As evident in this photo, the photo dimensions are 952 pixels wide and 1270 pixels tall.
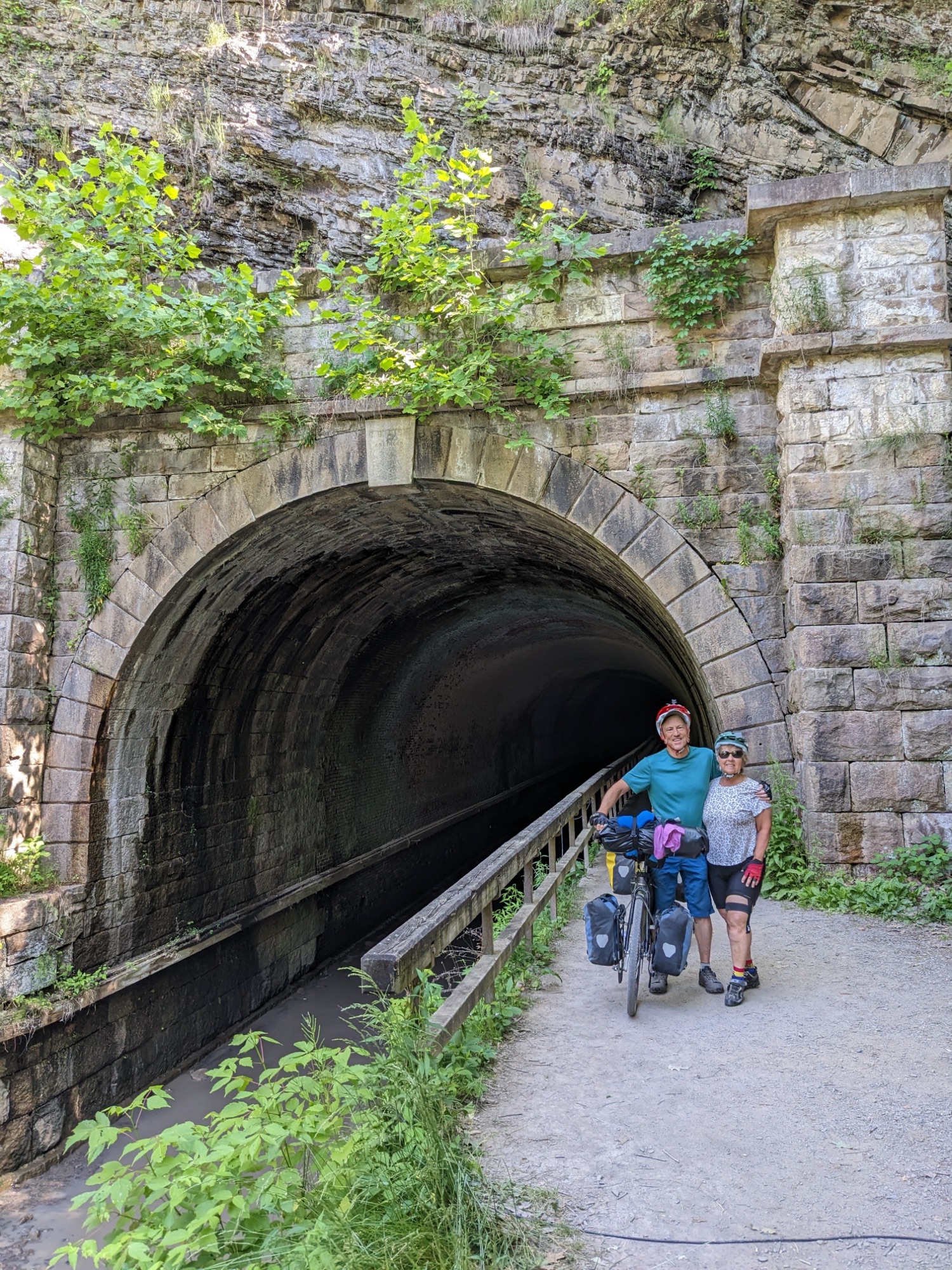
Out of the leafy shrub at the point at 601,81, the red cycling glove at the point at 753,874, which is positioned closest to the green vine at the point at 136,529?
the red cycling glove at the point at 753,874

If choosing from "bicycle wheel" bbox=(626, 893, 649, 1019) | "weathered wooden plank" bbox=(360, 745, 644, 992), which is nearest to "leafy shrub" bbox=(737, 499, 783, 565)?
"weathered wooden plank" bbox=(360, 745, 644, 992)

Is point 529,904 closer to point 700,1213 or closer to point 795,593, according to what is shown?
point 795,593

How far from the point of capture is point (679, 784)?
442 cm

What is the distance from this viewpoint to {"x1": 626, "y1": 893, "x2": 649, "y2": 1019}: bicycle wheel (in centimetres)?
407

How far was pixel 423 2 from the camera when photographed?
41.9ft

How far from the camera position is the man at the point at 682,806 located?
4383 mm

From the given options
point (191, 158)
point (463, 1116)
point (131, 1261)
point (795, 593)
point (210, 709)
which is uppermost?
point (191, 158)

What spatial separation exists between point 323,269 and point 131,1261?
232 inches

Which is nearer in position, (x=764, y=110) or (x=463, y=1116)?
(x=463, y=1116)

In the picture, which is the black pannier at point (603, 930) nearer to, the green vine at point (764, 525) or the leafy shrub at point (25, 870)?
the green vine at point (764, 525)

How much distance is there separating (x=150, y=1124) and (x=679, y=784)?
5.45 metres

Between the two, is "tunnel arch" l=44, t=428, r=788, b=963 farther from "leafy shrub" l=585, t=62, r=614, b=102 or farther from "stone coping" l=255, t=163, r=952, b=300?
"leafy shrub" l=585, t=62, r=614, b=102

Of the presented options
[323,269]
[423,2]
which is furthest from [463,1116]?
[423,2]

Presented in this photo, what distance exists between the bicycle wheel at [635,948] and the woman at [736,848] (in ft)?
1.30
